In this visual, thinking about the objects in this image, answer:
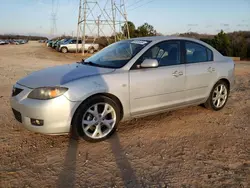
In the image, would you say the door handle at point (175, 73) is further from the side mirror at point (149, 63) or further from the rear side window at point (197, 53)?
the side mirror at point (149, 63)

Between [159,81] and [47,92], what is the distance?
1839 mm

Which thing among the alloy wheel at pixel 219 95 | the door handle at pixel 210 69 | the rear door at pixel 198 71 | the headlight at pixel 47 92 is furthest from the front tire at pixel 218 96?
the headlight at pixel 47 92

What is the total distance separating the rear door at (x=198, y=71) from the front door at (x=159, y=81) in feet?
0.58

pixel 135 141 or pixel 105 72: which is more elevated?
pixel 105 72

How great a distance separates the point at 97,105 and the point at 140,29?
1214 inches

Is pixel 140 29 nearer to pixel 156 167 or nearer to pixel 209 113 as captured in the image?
pixel 209 113

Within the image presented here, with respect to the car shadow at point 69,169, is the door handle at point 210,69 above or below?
above

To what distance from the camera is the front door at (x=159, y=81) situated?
13.9ft

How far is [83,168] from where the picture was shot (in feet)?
10.5

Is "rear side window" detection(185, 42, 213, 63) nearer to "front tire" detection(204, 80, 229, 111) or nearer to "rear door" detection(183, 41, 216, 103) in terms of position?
"rear door" detection(183, 41, 216, 103)

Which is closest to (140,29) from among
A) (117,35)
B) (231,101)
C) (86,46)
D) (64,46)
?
(117,35)

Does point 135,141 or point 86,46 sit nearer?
point 135,141

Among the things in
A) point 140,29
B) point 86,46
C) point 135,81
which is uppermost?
point 140,29

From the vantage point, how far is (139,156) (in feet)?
11.5
